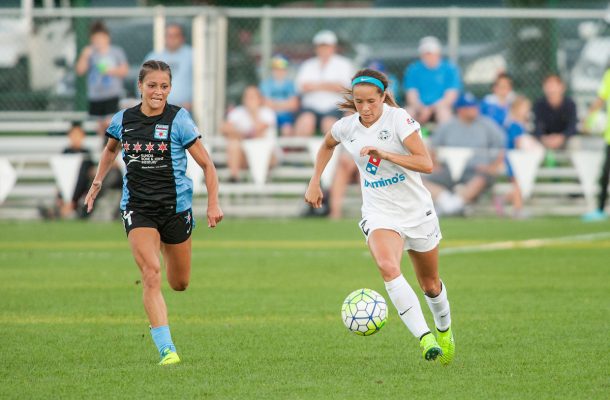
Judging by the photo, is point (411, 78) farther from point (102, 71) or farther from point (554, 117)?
point (102, 71)

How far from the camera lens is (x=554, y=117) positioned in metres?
19.4

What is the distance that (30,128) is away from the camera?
67.9 feet

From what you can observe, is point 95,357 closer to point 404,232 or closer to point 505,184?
point 404,232

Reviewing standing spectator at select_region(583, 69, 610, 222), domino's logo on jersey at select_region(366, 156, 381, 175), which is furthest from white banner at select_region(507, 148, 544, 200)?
domino's logo on jersey at select_region(366, 156, 381, 175)

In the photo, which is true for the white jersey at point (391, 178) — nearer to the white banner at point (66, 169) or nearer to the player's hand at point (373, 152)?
the player's hand at point (373, 152)

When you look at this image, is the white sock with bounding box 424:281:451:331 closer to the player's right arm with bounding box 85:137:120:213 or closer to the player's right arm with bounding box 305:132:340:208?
the player's right arm with bounding box 305:132:340:208

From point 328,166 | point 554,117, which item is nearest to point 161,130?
point 328,166

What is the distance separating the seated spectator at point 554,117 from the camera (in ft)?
62.9

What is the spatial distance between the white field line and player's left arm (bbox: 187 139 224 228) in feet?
22.9

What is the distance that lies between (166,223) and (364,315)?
147 cm

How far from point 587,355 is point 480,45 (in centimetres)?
1446

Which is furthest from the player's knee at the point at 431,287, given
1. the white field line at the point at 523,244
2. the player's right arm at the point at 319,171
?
the white field line at the point at 523,244

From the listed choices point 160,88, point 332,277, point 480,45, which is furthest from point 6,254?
point 480,45

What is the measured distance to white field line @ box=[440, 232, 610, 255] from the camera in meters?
14.9
